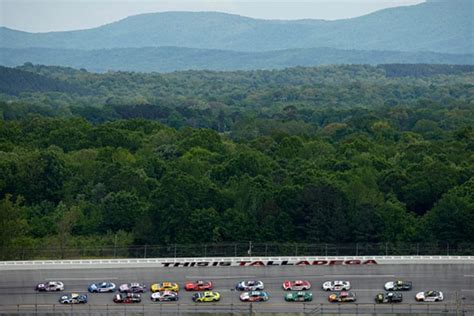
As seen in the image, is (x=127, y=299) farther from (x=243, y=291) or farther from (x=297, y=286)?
(x=297, y=286)

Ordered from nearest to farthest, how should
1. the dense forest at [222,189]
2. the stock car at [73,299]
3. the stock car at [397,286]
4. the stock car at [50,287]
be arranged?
the stock car at [73,299]
the stock car at [50,287]
the stock car at [397,286]
the dense forest at [222,189]

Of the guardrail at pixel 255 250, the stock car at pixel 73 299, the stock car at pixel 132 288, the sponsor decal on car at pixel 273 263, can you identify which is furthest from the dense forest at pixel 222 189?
the stock car at pixel 73 299

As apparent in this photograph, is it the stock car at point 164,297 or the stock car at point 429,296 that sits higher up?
the stock car at point 164,297

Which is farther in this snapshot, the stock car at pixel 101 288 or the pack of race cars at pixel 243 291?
the stock car at pixel 101 288

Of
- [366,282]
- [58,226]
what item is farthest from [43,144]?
[366,282]

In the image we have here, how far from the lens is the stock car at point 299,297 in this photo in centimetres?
6056

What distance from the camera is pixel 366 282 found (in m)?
63.9

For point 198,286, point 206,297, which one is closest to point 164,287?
point 198,286

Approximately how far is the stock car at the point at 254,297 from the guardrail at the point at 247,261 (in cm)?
567

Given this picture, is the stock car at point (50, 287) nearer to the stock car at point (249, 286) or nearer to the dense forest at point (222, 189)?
the stock car at point (249, 286)

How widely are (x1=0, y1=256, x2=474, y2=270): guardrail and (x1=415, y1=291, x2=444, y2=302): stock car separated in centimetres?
523

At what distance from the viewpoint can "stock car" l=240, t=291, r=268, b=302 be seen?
60.4m

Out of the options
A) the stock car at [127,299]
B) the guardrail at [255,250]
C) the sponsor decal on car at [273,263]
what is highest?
the sponsor decal on car at [273,263]

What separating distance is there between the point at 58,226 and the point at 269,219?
44.8 ft
